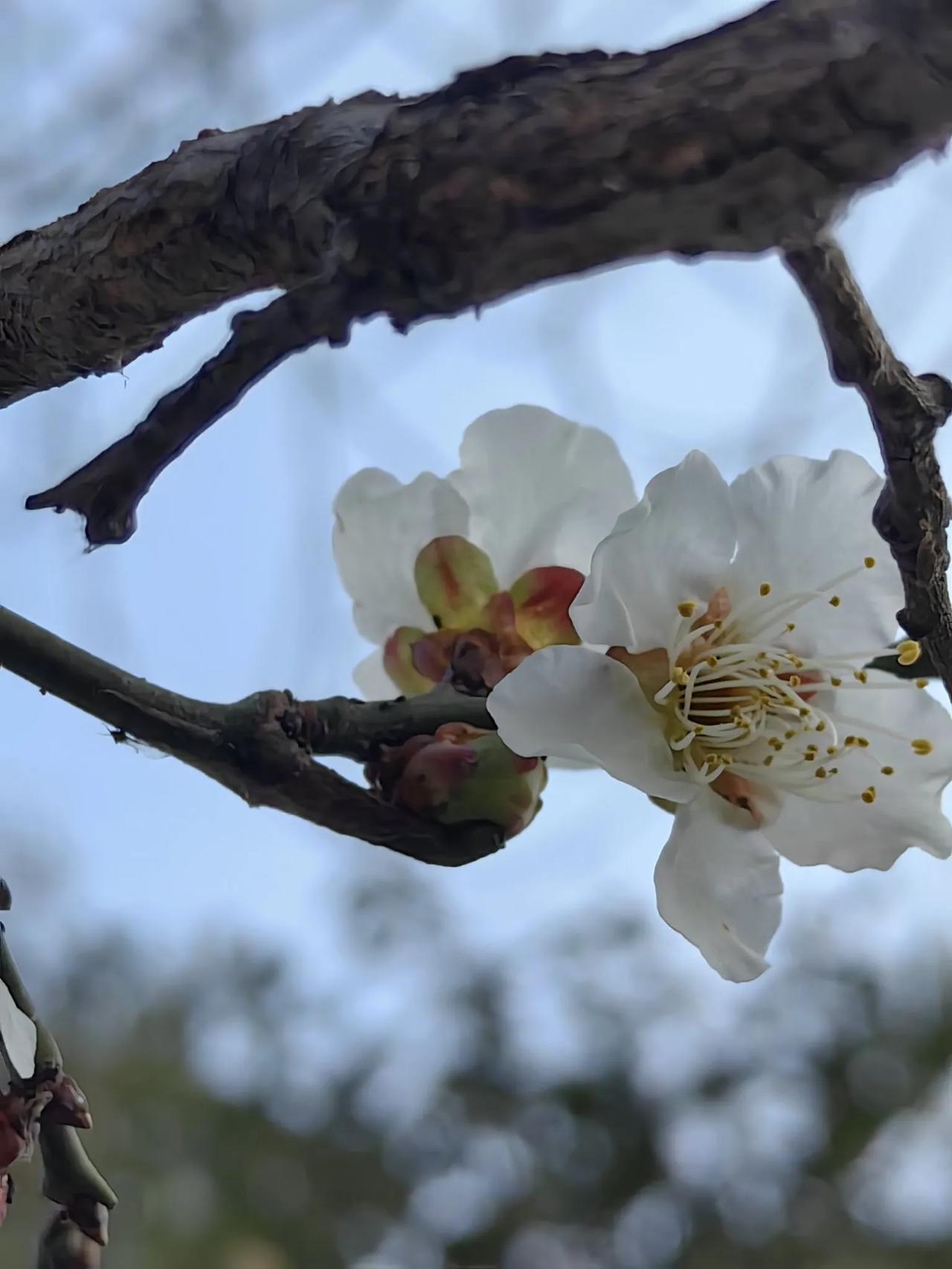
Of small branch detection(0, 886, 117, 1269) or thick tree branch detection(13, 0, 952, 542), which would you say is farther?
small branch detection(0, 886, 117, 1269)

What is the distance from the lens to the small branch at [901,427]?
0.76 feet

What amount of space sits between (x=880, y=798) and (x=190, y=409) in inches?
9.7

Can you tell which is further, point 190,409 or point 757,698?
point 757,698

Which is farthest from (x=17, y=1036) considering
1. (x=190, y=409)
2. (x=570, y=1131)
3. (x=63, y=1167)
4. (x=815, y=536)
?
(x=570, y=1131)

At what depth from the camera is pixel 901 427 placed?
25 centimetres

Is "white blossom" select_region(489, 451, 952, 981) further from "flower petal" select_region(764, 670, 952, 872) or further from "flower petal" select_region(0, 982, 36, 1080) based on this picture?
"flower petal" select_region(0, 982, 36, 1080)

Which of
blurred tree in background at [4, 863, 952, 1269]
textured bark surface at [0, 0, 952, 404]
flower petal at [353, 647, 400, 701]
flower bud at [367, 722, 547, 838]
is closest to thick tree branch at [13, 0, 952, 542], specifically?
textured bark surface at [0, 0, 952, 404]

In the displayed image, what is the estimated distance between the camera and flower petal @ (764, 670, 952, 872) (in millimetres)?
371

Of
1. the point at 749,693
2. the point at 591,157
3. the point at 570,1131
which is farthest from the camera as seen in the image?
the point at 570,1131

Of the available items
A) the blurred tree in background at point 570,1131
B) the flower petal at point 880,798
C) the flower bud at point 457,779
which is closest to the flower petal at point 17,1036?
the flower bud at point 457,779

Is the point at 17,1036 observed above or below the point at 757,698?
below

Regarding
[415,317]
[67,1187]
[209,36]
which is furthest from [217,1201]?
[415,317]

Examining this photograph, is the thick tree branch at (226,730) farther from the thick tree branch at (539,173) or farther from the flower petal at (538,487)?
the flower petal at (538,487)

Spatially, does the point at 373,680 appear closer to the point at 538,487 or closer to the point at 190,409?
the point at 538,487
